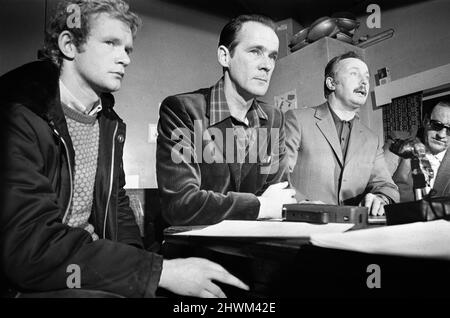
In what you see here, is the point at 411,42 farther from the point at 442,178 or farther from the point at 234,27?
the point at 234,27

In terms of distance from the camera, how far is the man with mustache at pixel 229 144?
0.74 meters

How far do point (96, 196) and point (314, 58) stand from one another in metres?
0.70

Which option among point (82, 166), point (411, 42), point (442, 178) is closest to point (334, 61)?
point (411, 42)

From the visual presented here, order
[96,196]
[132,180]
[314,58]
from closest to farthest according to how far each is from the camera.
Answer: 1. [96,196]
2. [132,180]
3. [314,58]

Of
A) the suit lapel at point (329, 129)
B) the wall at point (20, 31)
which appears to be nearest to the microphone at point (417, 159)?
the suit lapel at point (329, 129)

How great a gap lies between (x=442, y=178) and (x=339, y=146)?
26cm

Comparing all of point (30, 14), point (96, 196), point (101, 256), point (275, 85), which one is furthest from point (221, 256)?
point (30, 14)

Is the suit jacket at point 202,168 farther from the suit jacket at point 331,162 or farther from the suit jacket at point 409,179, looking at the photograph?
the suit jacket at point 409,179

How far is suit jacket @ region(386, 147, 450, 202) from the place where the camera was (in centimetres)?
80

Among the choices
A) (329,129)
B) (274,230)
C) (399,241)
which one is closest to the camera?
(399,241)

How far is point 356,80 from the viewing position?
35.4 inches

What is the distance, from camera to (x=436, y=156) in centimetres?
83

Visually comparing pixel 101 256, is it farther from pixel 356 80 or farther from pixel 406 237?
pixel 356 80

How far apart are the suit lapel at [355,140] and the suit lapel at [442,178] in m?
0.20
